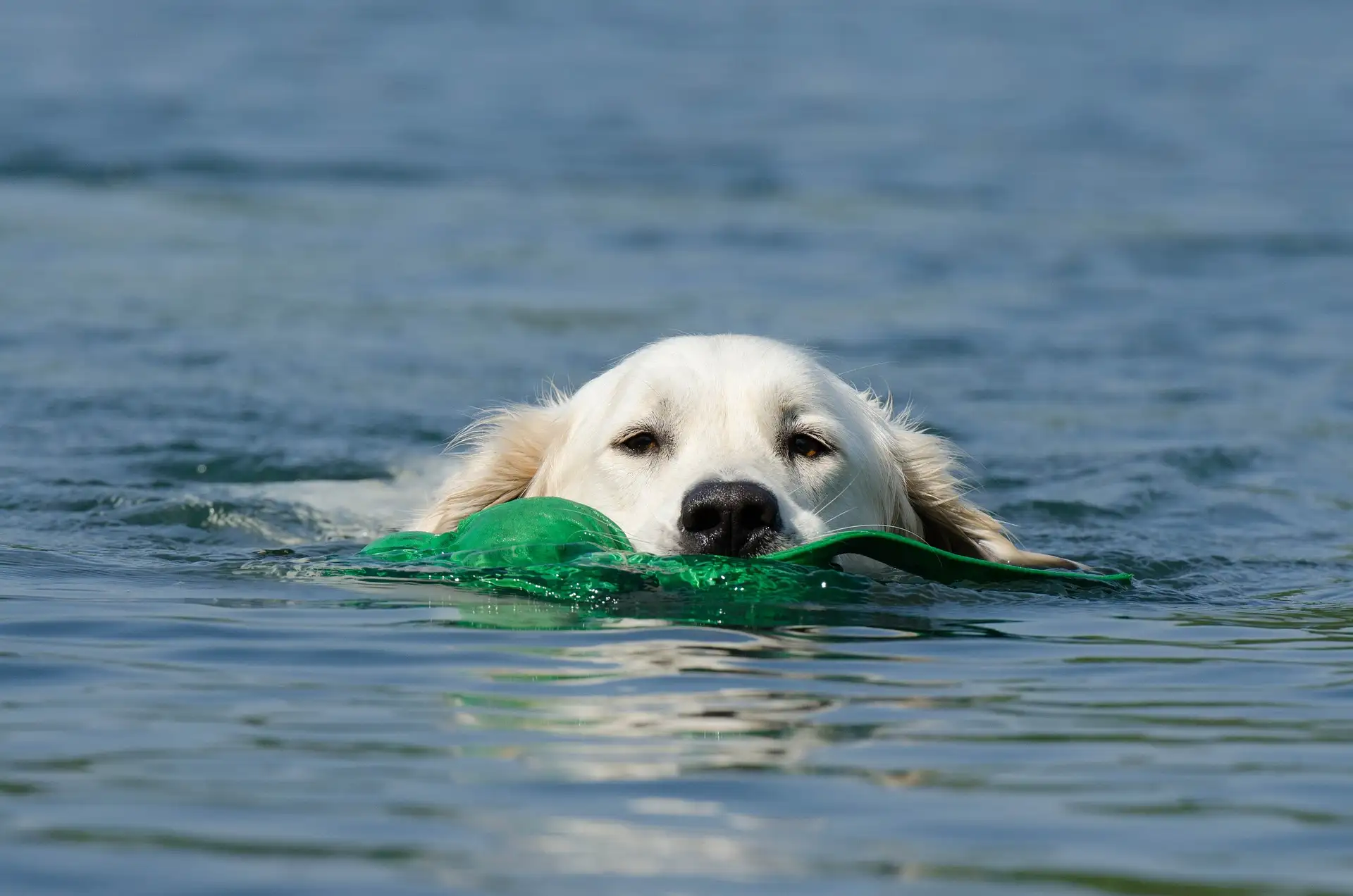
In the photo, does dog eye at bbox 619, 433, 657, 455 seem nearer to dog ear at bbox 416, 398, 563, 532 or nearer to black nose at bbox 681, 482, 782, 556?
black nose at bbox 681, 482, 782, 556

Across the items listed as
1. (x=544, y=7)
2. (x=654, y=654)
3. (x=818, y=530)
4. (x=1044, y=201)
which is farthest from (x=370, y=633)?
(x=544, y=7)

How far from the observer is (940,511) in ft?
22.5

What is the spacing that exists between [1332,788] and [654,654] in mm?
1682

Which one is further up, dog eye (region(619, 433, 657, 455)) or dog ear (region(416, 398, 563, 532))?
dog eye (region(619, 433, 657, 455))

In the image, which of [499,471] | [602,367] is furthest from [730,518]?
[602,367]

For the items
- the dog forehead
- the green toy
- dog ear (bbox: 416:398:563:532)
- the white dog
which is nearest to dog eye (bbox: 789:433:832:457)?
the white dog

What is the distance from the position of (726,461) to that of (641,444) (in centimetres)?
40

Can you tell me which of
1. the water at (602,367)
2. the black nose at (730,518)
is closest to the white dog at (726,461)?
the black nose at (730,518)

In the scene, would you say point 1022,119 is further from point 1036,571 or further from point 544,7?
point 1036,571

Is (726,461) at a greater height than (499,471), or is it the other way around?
(726,461)

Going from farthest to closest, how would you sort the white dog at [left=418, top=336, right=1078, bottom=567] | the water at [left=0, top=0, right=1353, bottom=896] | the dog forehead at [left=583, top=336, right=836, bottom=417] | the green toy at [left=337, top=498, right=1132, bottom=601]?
the dog forehead at [left=583, top=336, right=836, bottom=417] < the white dog at [left=418, top=336, right=1078, bottom=567] < the green toy at [left=337, top=498, right=1132, bottom=601] < the water at [left=0, top=0, right=1353, bottom=896]

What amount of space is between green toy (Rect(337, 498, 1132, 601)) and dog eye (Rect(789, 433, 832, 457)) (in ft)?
1.24

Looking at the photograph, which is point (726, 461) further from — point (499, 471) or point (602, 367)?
point (602, 367)

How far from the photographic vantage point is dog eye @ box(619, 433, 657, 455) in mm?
5977
